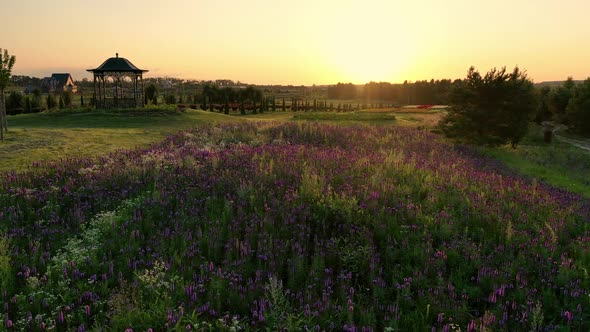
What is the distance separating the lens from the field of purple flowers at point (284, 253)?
438 centimetres

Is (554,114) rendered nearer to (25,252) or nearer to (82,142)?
(82,142)

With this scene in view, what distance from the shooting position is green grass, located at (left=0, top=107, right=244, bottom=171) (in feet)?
51.0

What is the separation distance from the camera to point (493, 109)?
22078mm

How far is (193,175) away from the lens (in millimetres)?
9062

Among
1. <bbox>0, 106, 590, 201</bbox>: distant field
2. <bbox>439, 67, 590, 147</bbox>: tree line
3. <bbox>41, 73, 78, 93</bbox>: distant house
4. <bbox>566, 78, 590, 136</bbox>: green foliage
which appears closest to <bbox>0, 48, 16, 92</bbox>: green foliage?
<bbox>0, 106, 590, 201</bbox>: distant field

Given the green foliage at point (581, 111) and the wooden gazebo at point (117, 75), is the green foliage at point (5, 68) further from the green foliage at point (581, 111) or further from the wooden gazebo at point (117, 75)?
the green foliage at point (581, 111)

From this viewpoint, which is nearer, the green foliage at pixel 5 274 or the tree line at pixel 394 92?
the green foliage at pixel 5 274

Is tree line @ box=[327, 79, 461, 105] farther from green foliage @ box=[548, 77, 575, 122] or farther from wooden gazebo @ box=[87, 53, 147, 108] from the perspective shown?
wooden gazebo @ box=[87, 53, 147, 108]

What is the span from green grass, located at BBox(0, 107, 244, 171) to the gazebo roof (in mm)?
4440

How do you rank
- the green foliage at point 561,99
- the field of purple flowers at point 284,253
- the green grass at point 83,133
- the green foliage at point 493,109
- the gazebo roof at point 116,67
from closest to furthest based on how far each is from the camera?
1. the field of purple flowers at point 284,253
2. the green grass at point 83,133
3. the green foliage at point 493,109
4. the gazebo roof at point 116,67
5. the green foliage at point 561,99

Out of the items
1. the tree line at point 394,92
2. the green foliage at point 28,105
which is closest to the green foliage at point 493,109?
the green foliage at point 28,105

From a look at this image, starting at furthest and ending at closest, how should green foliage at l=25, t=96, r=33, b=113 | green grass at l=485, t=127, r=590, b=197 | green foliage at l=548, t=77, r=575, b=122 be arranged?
green foliage at l=548, t=77, r=575, b=122
green foliage at l=25, t=96, r=33, b=113
green grass at l=485, t=127, r=590, b=197

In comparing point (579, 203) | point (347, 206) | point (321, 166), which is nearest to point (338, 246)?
point (347, 206)

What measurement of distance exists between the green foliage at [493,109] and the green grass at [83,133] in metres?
16.2
